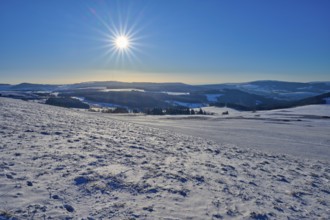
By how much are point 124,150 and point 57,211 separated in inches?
253

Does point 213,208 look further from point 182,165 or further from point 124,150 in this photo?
point 124,150

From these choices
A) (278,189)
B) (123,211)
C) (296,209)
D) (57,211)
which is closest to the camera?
(57,211)

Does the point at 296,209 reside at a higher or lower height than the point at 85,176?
lower

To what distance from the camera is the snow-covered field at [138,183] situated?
6.16 metres

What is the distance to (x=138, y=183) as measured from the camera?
26.3 feet

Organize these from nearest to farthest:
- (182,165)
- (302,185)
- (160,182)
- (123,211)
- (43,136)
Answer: (123,211), (160,182), (302,185), (182,165), (43,136)

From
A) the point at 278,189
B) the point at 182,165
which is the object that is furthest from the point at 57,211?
the point at 278,189

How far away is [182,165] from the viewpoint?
10719 mm

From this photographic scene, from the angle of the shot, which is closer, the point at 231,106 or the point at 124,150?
the point at 124,150

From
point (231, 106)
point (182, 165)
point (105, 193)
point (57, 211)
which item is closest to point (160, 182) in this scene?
point (105, 193)

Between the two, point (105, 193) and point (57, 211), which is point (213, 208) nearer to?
point (105, 193)

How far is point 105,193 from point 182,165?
4.31 metres

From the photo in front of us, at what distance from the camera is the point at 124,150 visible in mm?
12086

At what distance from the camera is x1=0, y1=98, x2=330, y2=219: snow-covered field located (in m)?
6.16
